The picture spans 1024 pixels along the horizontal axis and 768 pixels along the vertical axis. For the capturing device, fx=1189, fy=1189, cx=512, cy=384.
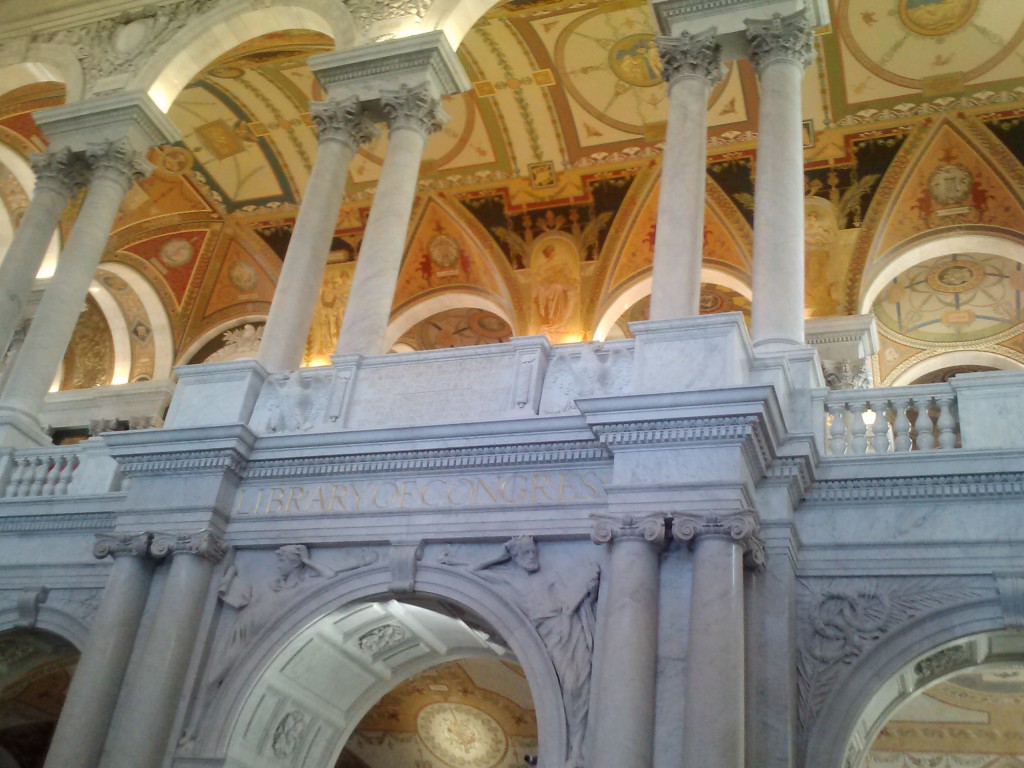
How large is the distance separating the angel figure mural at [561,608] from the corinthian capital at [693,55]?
4.48 m

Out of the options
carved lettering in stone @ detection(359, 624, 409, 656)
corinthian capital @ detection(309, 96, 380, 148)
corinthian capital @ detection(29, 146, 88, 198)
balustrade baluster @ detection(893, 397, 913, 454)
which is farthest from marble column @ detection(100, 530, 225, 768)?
corinthian capital @ detection(29, 146, 88, 198)

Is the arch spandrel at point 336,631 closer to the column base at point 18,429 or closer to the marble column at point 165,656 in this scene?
the marble column at point 165,656

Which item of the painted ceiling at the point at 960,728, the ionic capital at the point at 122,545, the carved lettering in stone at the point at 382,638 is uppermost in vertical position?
the painted ceiling at the point at 960,728

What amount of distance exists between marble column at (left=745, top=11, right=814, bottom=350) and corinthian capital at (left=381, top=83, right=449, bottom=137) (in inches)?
121

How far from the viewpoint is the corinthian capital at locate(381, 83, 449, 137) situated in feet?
37.0

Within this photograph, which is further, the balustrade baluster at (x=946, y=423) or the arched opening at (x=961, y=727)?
the arched opening at (x=961, y=727)

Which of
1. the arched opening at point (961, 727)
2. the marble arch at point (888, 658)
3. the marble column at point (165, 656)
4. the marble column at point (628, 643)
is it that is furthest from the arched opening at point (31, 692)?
the arched opening at point (961, 727)

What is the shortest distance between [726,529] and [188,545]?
13.4ft

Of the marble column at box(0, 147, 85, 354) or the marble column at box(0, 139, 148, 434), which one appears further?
the marble column at box(0, 147, 85, 354)

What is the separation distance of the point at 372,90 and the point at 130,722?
6.26m

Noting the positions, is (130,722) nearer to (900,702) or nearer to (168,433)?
(168,433)

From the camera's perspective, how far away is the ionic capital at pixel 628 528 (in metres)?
7.42

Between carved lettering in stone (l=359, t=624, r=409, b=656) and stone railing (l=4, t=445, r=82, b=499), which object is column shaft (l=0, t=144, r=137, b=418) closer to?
stone railing (l=4, t=445, r=82, b=499)

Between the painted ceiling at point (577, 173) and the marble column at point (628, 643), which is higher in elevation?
the painted ceiling at point (577, 173)
